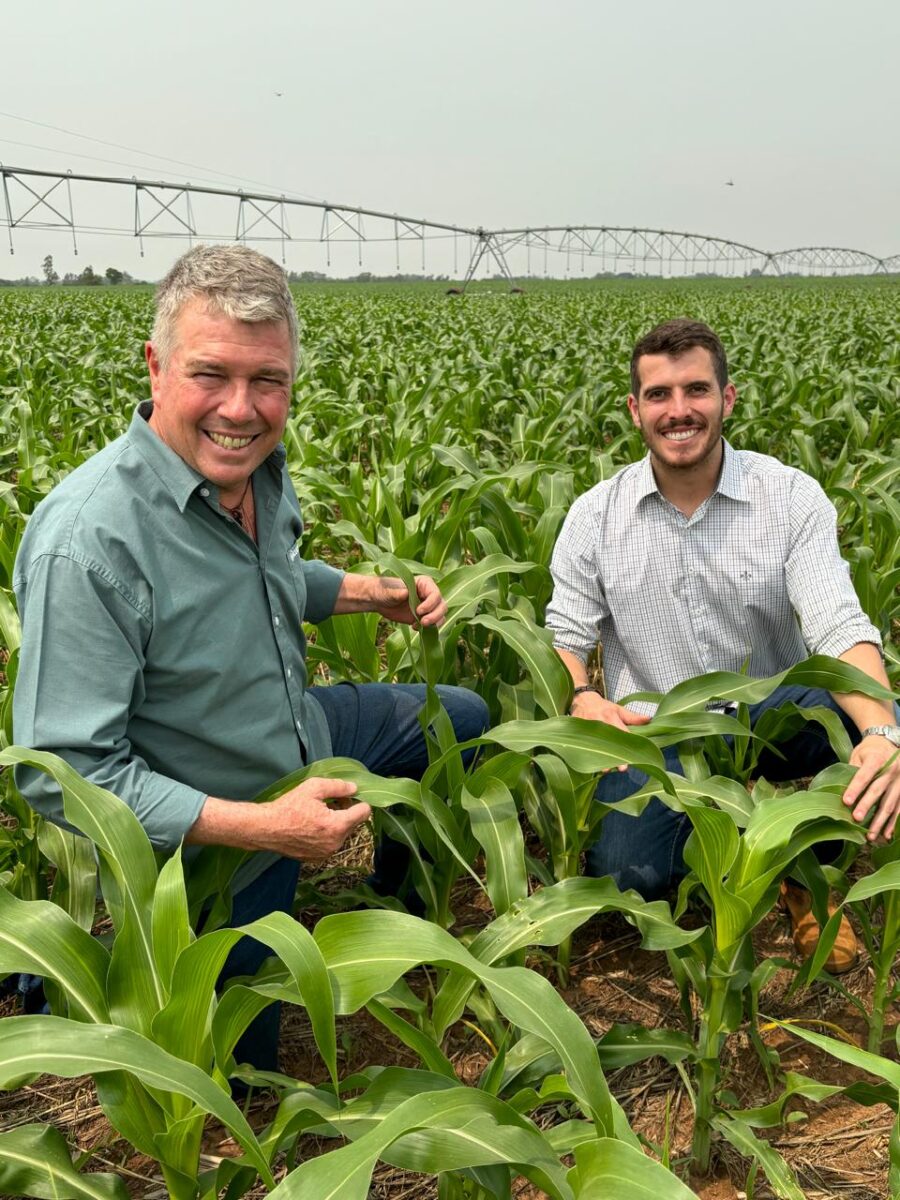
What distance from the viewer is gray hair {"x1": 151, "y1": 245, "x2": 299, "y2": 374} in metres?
1.81

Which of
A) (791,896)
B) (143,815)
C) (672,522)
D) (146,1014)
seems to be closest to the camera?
(146,1014)

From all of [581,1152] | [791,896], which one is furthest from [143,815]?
[791,896]

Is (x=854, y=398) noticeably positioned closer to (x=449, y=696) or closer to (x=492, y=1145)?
(x=449, y=696)

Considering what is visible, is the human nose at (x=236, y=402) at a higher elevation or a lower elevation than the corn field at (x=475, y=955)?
higher

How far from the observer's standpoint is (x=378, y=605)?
2541 millimetres

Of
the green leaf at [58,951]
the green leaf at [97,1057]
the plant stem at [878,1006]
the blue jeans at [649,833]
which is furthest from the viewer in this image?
the blue jeans at [649,833]

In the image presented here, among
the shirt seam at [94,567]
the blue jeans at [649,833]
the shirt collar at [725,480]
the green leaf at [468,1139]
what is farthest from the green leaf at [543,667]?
the green leaf at [468,1139]

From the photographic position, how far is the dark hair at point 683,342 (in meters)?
2.65

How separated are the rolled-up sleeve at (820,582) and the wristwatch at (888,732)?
0.80ft

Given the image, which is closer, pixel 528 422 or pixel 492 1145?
pixel 492 1145

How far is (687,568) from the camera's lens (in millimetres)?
2686

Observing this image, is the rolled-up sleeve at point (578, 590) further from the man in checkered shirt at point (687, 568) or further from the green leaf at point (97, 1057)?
the green leaf at point (97, 1057)

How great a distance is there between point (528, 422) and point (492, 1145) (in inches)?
194

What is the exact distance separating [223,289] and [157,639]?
654 mm
